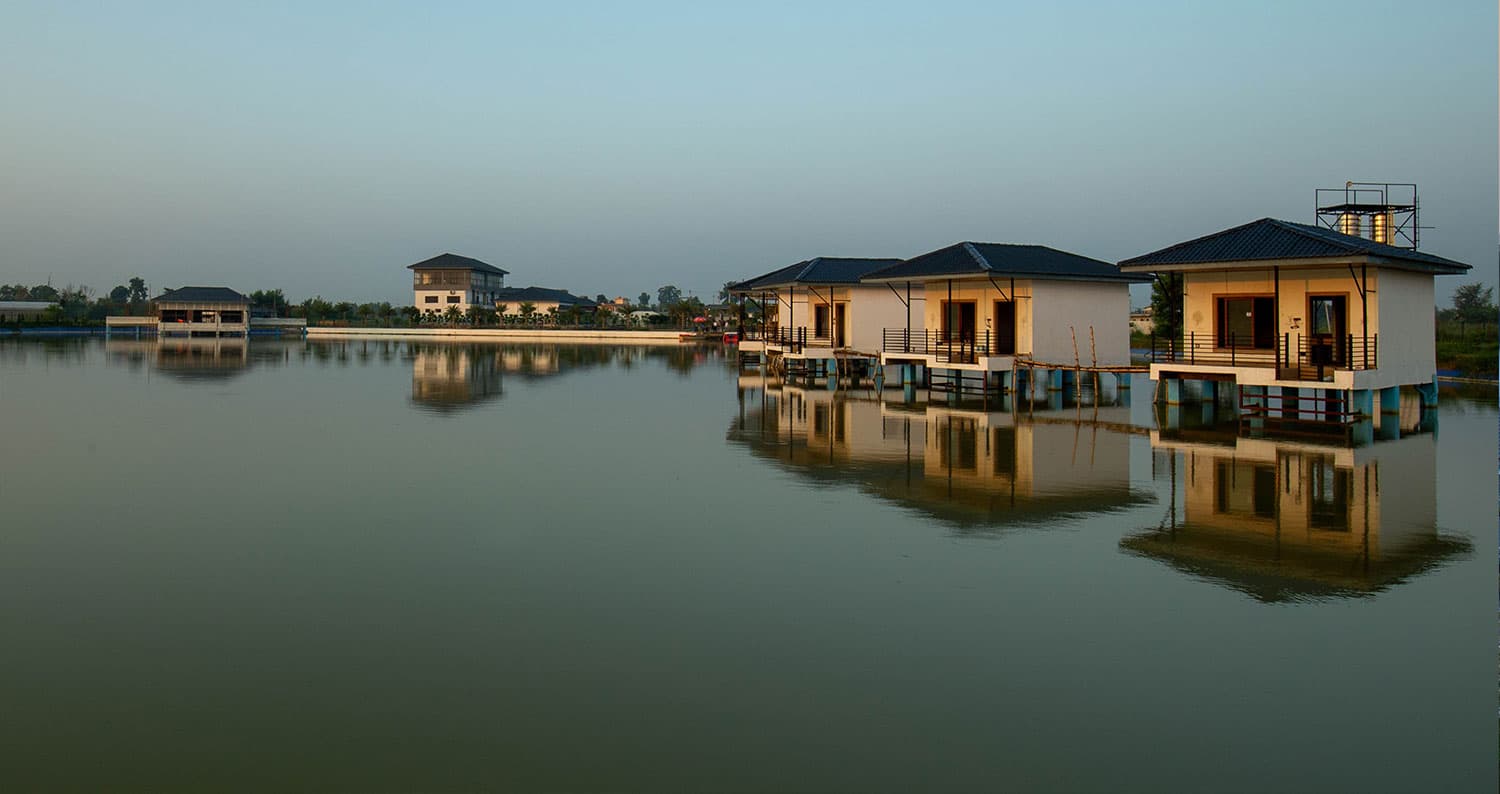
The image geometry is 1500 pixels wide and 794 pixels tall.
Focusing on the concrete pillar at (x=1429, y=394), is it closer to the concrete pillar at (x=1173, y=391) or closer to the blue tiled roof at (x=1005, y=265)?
the concrete pillar at (x=1173, y=391)

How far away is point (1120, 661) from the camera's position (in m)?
5.84

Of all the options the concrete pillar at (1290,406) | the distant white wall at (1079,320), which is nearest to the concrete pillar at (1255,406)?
the concrete pillar at (1290,406)

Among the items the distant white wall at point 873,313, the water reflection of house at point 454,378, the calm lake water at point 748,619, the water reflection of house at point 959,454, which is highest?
the distant white wall at point 873,313

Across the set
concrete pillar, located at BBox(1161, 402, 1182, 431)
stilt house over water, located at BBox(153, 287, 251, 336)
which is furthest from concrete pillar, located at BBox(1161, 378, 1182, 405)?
stilt house over water, located at BBox(153, 287, 251, 336)

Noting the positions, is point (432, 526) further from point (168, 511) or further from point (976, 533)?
point (976, 533)

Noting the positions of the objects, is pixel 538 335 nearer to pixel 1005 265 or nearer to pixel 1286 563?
pixel 1005 265

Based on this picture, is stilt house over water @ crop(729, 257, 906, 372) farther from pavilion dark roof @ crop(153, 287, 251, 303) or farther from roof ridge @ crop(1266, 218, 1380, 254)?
pavilion dark roof @ crop(153, 287, 251, 303)

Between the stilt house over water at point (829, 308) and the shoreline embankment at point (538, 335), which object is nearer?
the stilt house over water at point (829, 308)

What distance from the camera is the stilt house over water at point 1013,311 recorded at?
2306cm

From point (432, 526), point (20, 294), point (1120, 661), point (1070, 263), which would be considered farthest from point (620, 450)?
point (20, 294)

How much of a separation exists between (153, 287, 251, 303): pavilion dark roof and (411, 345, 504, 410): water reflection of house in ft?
93.2

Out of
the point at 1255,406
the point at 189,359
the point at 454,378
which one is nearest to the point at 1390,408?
the point at 1255,406

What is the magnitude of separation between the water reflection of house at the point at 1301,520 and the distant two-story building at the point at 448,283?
7021cm

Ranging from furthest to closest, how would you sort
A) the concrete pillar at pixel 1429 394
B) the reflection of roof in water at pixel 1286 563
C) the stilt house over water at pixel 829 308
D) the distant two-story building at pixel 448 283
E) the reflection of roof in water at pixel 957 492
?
the distant two-story building at pixel 448 283 < the stilt house over water at pixel 829 308 < the concrete pillar at pixel 1429 394 < the reflection of roof in water at pixel 957 492 < the reflection of roof in water at pixel 1286 563
